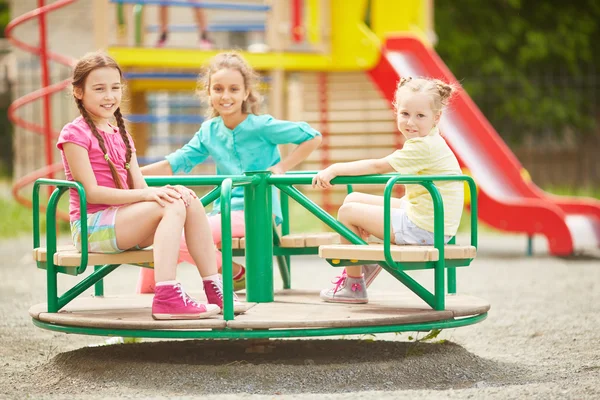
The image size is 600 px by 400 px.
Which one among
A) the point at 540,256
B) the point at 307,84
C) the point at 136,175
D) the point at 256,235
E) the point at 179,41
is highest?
the point at 179,41

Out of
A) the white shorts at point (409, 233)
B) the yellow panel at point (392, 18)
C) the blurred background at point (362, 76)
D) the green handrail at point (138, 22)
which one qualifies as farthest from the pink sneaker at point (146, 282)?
the yellow panel at point (392, 18)

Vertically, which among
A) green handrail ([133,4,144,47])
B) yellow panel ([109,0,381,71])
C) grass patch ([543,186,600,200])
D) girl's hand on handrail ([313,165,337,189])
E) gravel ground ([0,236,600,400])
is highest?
green handrail ([133,4,144,47])

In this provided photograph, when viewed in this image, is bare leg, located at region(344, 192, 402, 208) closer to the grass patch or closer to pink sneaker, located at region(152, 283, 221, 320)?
pink sneaker, located at region(152, 283, 221, 320)

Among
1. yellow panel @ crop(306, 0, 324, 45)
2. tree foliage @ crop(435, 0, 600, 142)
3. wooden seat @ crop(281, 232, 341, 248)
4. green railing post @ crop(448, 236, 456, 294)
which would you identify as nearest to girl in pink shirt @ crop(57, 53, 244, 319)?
wooden seat @ crop(281, 232, 341, 248)

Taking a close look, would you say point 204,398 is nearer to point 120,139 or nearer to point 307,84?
point 120,139

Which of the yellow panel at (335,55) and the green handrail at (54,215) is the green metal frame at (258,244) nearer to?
the green handrail at (54,215)

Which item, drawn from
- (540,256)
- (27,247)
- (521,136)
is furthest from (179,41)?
(540,256)

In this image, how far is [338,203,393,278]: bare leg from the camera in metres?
4.34

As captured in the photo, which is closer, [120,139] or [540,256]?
[120,139]

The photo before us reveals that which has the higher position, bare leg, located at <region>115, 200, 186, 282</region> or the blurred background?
the blurred background

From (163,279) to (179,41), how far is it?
1404cm

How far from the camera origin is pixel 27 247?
9.88 meters

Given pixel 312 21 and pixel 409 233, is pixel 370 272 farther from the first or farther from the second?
pixel 312 21

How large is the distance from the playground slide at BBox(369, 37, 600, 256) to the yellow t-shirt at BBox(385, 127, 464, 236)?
4002mm
